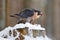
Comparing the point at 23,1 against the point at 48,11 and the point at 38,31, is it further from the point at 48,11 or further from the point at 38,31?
the point at 38,31

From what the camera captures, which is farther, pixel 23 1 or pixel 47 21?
pixel 47 21

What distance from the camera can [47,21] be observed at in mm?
1650

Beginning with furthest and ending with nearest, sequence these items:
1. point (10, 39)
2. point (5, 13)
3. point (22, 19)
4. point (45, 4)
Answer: point (45, 4), point (5, 13), point (22, 19), point (10, 39)

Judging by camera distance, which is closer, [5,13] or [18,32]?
[18,32]

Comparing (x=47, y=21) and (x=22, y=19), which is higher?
(x=22, y=19)

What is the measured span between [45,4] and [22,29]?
3.39ft

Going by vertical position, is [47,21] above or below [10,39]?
below

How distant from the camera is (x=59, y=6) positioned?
1.78 meters

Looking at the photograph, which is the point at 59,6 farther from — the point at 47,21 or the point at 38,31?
the point at 38,31

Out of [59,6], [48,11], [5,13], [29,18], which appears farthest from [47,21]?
[29,18]

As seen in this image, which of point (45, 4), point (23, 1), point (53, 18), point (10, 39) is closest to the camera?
point (10, 39)

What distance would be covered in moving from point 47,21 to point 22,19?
0.91m

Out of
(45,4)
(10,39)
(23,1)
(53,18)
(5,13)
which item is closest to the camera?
(10,39)

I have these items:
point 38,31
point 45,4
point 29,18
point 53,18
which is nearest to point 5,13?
point 29,18
